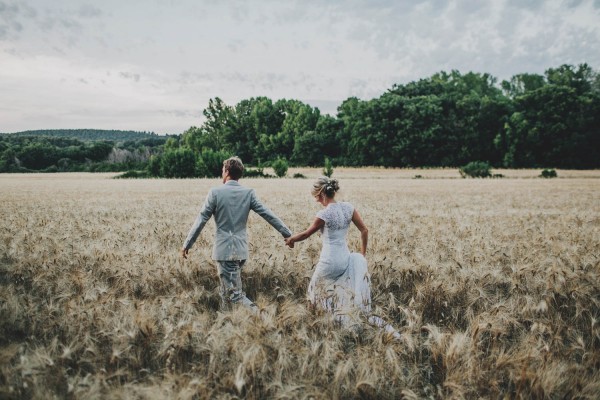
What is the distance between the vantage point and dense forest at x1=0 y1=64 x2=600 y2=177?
211 feet

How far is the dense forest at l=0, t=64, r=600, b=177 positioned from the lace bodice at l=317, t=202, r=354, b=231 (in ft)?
177

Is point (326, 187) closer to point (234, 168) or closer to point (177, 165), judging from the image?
point (234, 168)

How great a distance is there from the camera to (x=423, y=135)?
7112 cm

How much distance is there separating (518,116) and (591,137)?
11.4 m

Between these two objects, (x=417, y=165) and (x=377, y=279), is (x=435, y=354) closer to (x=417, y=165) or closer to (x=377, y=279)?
(x=377, y=279)

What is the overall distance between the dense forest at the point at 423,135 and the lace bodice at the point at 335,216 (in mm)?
53852

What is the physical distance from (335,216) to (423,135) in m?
70.7

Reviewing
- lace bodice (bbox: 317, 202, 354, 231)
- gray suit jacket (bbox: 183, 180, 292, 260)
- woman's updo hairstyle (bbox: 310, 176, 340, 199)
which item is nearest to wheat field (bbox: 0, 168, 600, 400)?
gray suit jacket (bbox: 183, 180, 292, 260)

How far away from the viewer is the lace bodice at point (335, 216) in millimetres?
4988

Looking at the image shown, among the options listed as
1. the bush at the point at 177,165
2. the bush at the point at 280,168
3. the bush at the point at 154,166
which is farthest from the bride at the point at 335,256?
the bush at the point at 154,166

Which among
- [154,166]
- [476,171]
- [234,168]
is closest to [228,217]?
[234,168]

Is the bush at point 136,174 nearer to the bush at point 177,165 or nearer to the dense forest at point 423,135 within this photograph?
the dense forest at point 423,135

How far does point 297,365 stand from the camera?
313cm

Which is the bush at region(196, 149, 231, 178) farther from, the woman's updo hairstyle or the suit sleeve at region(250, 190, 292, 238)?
the woman's updo hairstyle
